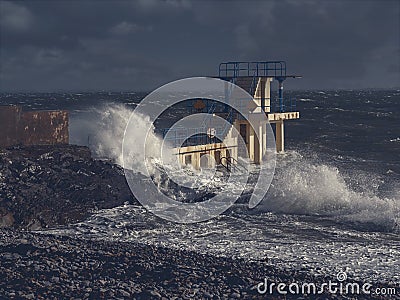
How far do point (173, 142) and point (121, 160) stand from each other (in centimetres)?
225

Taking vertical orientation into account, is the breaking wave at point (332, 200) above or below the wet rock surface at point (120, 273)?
above

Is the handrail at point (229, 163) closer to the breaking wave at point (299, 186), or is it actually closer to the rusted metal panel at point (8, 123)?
the breaking wave at point (299, 186)

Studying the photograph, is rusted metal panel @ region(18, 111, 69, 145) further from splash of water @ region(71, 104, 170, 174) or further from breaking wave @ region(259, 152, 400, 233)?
breaking wave @ region(259, 152, 400, 233)

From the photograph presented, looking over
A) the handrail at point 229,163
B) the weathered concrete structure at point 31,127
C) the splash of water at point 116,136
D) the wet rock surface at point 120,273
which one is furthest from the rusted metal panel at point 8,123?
the handrail at point 229,163

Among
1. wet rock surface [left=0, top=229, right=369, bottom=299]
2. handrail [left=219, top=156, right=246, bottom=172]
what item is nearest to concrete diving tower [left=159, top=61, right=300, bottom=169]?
handrail [left=219, top=156, right=246, bottom=172]

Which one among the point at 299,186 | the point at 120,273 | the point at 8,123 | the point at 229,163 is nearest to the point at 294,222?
the point at 299,186

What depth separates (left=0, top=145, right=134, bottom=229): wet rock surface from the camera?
538 inches

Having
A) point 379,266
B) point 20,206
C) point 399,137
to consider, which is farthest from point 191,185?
point 399,137

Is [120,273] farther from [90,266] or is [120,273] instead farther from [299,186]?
[299,186]

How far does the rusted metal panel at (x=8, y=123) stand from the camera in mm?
17219

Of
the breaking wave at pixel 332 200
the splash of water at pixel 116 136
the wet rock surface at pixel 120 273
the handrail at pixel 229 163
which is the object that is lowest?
the wet rock surface at pixel 120 273

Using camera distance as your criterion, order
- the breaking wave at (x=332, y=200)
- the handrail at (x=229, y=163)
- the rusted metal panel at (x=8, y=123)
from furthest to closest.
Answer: the handrail at (x=229, y=163) < the rusted metal panel at (x=8, y=123) < the breaking wave at (x=332, y=200)

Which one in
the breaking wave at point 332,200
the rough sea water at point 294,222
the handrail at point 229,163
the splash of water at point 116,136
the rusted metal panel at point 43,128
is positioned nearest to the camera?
the rough sea water at point 294,222

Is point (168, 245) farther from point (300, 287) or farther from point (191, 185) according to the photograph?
point (191, 185)
